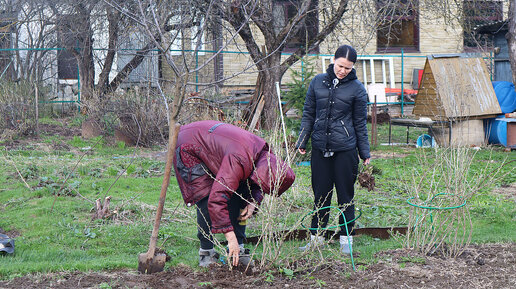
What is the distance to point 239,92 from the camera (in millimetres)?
16047

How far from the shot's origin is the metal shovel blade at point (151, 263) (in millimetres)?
3902

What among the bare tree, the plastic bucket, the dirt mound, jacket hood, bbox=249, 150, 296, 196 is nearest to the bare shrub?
the bare tree

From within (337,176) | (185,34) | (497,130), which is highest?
(185,34)

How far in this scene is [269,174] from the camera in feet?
11.7

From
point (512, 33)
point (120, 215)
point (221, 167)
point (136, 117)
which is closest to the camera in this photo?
point (221, 167)

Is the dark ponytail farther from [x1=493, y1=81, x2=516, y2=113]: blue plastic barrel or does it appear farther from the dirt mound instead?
[x1=493, y1=81, x2=516, y2=113]: blue plastic barrel

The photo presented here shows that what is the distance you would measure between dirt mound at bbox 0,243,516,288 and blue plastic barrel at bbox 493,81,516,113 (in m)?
8.37

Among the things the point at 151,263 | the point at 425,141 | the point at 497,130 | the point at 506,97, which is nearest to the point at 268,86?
the point at 425,141

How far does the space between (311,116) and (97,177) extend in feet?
13.8

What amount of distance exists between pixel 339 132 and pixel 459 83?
7.59 metres

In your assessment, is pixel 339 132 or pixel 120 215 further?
pixel 120 215

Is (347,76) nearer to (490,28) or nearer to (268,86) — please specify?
(268,86)

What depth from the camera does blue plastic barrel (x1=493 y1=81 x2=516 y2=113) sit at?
1177 centimetres

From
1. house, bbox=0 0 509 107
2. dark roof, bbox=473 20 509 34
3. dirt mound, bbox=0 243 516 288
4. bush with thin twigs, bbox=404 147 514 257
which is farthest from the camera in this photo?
house, bbox=0 0 509 107
